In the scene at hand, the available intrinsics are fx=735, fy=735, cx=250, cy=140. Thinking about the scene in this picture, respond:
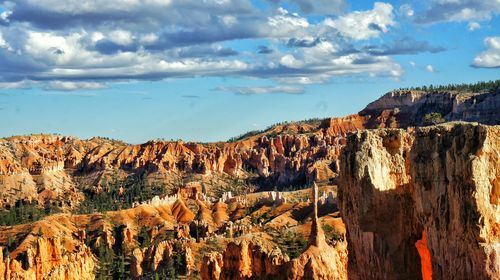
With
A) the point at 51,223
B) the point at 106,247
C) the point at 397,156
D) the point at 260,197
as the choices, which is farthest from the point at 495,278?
the point at 260,197

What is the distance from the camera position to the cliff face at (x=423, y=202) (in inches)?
1062

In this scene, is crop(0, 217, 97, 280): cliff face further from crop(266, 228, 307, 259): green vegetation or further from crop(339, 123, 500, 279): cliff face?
crop(339, 123, 500, 279): cliff face

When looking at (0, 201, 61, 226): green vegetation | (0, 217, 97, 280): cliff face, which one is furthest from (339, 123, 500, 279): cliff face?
(0, 201, 61, 226): green vegetation

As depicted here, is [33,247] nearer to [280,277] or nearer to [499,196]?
[280,277]

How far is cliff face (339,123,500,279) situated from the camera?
27.0 m

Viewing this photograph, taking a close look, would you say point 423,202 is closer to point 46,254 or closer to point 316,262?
point 316,262

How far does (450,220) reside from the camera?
28.0 m

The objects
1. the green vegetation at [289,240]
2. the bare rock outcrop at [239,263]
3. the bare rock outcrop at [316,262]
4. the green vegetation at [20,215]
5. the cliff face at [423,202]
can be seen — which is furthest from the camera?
the green vegetation at [20,215]

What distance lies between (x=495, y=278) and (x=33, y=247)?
365ft

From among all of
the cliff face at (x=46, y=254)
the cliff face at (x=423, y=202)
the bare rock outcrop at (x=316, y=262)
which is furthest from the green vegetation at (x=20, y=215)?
the cliff face at (x=423, y=202)

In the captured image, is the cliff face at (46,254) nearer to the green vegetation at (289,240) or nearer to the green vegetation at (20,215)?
the green vegetation at (20,215)

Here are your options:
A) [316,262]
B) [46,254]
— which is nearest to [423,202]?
[316,262]

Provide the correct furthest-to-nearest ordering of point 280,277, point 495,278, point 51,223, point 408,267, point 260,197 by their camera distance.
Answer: point 260,197 < point 51,223 < point 280,277 < point 408,267 < point 495,278

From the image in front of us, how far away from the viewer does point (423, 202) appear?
29.5 m
